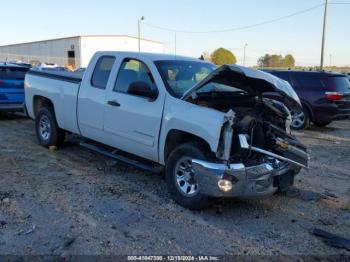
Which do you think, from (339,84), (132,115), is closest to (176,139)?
(132,115)

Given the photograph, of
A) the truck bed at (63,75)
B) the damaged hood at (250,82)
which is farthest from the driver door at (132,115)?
the truck bed at (63,75)

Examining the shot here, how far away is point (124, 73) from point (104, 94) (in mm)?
460

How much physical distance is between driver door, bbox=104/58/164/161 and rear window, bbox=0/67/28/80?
6.46m

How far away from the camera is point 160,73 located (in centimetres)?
600

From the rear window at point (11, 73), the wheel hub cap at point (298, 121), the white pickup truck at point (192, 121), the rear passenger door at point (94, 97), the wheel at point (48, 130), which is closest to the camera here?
the white pickup truck at point (192, 121)

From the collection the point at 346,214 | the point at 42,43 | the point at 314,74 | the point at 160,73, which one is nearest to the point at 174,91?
the point at 160,73

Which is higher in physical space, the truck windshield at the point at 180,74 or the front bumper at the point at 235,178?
the truck windshield at the point at 180,74

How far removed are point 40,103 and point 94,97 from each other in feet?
7.81

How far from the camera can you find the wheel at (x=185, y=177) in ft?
17.0

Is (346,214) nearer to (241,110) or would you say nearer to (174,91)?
(241,110)

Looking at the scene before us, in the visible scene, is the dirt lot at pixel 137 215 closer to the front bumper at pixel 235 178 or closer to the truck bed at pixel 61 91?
the front bumper at pixel 235 178

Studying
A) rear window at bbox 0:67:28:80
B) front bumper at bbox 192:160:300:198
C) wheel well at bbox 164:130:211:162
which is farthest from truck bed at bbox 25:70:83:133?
rear window at bbox 0:67:28:80

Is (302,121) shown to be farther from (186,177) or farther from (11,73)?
(11,73)

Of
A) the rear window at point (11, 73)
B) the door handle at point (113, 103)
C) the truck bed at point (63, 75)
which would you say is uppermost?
the truck bed at point (63, 75)
